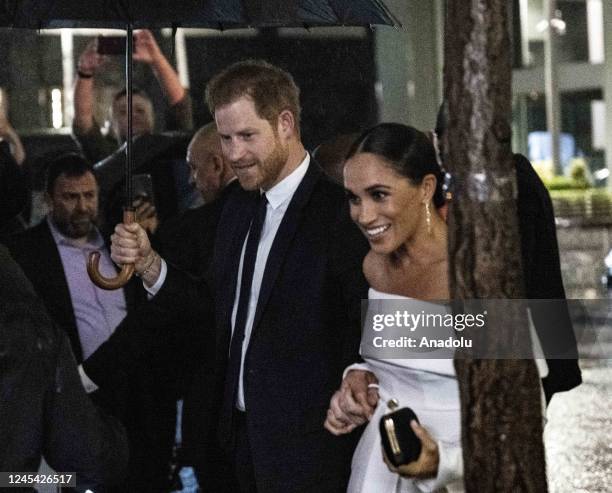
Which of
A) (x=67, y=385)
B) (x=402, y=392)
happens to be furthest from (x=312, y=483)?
(x=67, y=385)

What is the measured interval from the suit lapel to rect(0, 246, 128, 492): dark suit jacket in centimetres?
139

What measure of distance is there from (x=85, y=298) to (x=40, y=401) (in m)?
3.76

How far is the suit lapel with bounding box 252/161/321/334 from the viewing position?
575 centimetres

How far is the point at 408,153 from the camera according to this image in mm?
5086

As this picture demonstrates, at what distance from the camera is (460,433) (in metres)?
4.42

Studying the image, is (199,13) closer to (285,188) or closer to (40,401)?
(285,188)

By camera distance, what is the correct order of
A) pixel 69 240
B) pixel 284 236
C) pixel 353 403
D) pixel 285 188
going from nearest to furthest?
1. pixel 353 403
2. pixel 284 236
3. pixel 285 188
4. pixel 69 240

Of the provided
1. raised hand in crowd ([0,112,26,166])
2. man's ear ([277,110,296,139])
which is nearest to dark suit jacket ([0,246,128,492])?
man's ear ([277,110,296,139])

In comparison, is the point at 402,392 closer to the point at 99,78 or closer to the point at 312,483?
the point at 312,483

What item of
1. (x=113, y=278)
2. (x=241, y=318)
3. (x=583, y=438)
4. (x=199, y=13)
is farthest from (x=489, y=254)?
(x=583, y=438)

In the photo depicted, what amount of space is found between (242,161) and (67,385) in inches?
68.5

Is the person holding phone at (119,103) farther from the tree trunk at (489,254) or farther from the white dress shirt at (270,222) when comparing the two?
the tree trunk at (489,254)

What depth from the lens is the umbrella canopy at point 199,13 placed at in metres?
6.08

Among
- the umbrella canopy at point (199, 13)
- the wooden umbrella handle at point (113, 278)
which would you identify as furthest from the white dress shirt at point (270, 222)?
the umbrella canopy at point (199, 13)
